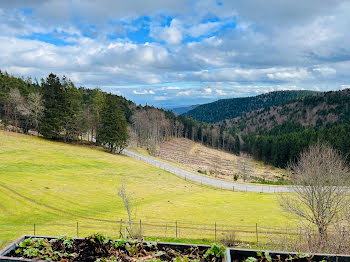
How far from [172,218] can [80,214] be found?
11049 millimetres

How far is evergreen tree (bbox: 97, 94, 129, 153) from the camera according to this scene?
7325 cm

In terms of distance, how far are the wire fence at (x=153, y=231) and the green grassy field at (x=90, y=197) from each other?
0.43 ft

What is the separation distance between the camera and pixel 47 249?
7754 mm

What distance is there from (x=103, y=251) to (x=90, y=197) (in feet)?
105

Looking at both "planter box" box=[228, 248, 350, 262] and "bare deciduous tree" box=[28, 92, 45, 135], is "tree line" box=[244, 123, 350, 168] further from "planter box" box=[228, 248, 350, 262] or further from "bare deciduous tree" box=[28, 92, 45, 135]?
"planter box" box=[228, 248, 350, 262]

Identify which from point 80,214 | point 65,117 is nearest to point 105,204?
point 80,214

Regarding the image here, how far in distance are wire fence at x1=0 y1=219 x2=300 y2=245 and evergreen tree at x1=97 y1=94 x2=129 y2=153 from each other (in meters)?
47.1

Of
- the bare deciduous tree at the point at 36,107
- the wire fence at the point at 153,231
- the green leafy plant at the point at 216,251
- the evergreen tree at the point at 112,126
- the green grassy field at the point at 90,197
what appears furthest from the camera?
the evergreen tree at the point at 112,126

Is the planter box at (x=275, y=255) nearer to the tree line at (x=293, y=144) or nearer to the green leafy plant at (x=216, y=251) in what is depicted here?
the green leafy plant at (x=216, y=251)

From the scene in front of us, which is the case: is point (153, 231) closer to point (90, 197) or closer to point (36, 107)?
point (90, 197)

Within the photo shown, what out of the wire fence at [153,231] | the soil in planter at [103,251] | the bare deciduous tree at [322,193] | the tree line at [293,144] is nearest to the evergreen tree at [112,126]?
the wire fence at [153,231]

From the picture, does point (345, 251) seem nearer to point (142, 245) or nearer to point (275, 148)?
point (142, 245)

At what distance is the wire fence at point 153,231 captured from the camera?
23.0 meters

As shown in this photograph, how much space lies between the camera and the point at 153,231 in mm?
25812
